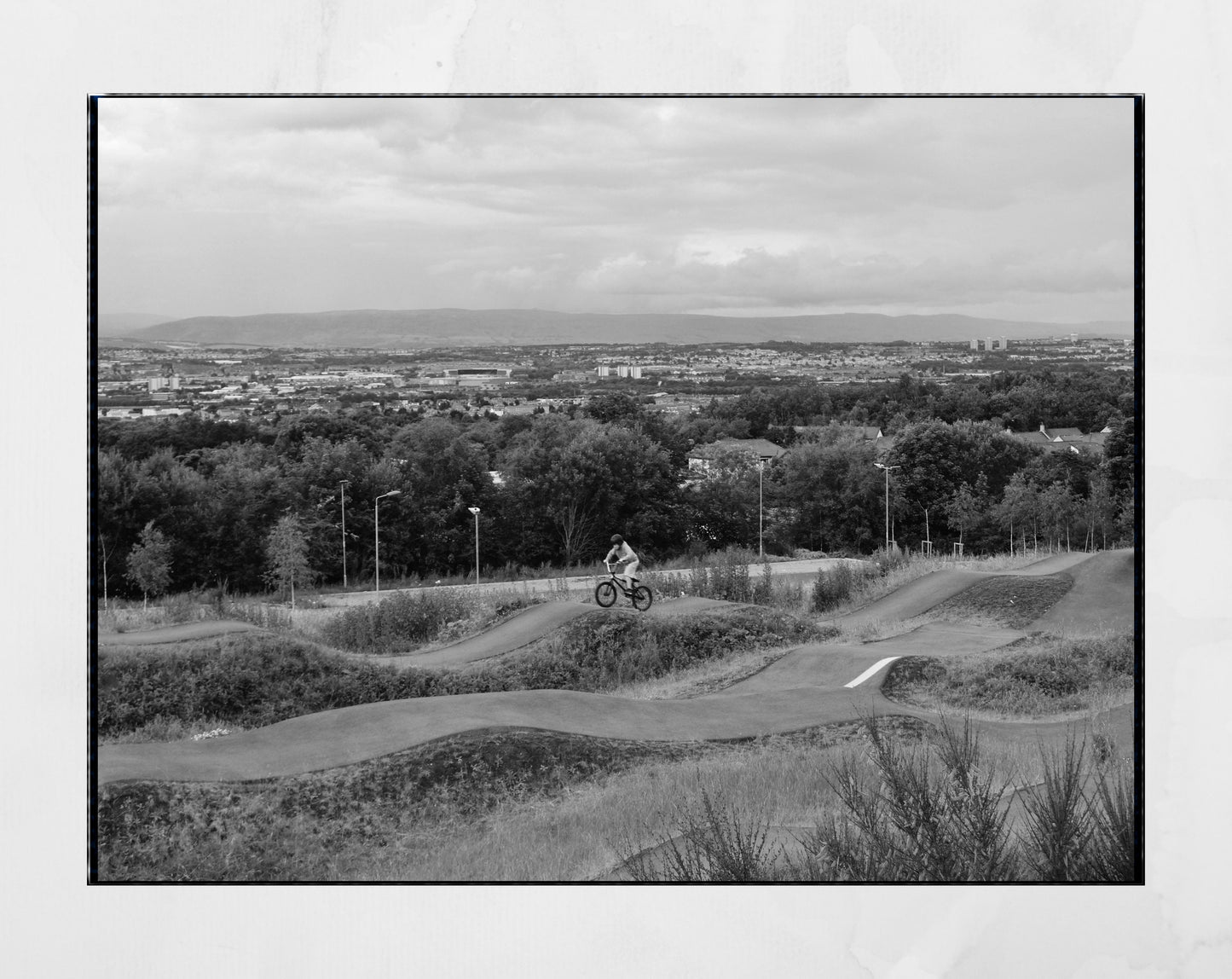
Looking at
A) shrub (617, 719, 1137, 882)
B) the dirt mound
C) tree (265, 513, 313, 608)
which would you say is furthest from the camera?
tree (265, 513, 313, 608)

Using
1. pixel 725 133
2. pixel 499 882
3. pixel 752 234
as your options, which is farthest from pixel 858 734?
pixel 725 133

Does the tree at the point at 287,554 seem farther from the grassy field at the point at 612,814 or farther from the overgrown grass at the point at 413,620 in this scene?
the grassy field at the point at 612,814

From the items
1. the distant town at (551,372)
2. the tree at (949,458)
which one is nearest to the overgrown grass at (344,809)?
the distant town at (551,372)

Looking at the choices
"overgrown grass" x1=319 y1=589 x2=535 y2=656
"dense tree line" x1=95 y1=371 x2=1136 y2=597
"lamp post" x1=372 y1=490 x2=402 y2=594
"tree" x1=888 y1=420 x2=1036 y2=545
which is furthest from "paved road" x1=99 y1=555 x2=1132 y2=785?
"lamp post" x1=372 y1=490 x2=402 y2=594

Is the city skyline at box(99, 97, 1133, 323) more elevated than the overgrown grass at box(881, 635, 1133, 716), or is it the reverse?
the city skyline at box(99, 97, 1133, 323)

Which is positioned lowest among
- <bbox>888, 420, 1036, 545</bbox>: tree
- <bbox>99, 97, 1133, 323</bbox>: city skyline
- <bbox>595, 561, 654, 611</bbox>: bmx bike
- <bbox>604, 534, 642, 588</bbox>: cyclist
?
<bbox>595, 561, 654, 611</bbox>: bmx bike

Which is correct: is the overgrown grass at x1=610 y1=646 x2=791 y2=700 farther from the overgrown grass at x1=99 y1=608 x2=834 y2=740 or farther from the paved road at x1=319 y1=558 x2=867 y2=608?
Answer: the paved road at x1=319 y1=558 x2=867 y2=608

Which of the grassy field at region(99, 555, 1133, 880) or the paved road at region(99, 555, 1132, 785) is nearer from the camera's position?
the grassy field at region(99, 555, 1133, 880)

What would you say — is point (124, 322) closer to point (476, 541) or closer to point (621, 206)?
point (476, 541)
